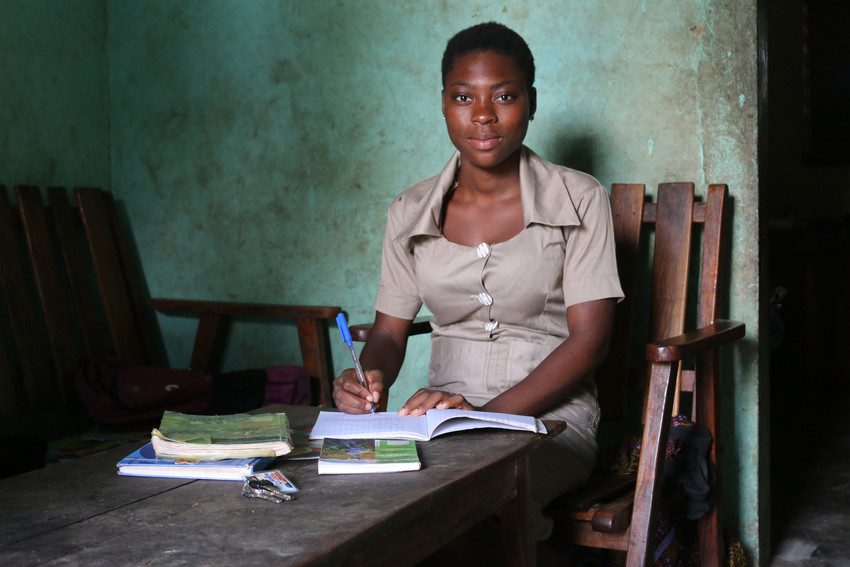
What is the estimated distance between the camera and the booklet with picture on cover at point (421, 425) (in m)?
1.64

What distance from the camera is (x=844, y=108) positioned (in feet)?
21.9

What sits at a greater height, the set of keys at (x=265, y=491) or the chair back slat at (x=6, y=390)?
the set of keys at (x=265, y=491)

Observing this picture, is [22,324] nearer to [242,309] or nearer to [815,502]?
[242,309]

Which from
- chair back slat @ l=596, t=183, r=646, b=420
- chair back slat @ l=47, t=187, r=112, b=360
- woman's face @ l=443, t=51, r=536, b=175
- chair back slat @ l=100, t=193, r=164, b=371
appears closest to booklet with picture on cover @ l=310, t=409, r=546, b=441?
woman's face @ l=443, t=51, r=536, b=175

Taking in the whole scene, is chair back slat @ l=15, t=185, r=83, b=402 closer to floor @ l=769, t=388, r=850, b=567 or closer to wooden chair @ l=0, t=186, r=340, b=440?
wooden chair @ l=0, t=186, r=340, b=440

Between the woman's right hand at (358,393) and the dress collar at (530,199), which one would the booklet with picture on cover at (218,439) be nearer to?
the woman's right hand at (358,393)

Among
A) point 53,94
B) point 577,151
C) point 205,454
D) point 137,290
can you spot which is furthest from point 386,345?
point 53,94

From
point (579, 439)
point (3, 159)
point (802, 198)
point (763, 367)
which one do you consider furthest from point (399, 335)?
point (802, 198)

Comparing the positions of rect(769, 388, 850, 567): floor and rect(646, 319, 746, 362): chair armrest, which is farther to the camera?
rect(769, 388, 850, 567): floor

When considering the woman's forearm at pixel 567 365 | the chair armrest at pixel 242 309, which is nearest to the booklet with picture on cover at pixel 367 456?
the woman's forearm at pixel 567 365

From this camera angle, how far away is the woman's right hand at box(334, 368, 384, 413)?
6.52 feet

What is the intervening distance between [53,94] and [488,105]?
8.14 ft

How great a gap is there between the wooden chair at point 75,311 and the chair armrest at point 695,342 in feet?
5.24

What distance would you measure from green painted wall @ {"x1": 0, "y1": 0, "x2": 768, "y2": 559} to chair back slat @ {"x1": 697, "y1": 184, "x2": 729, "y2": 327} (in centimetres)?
12
